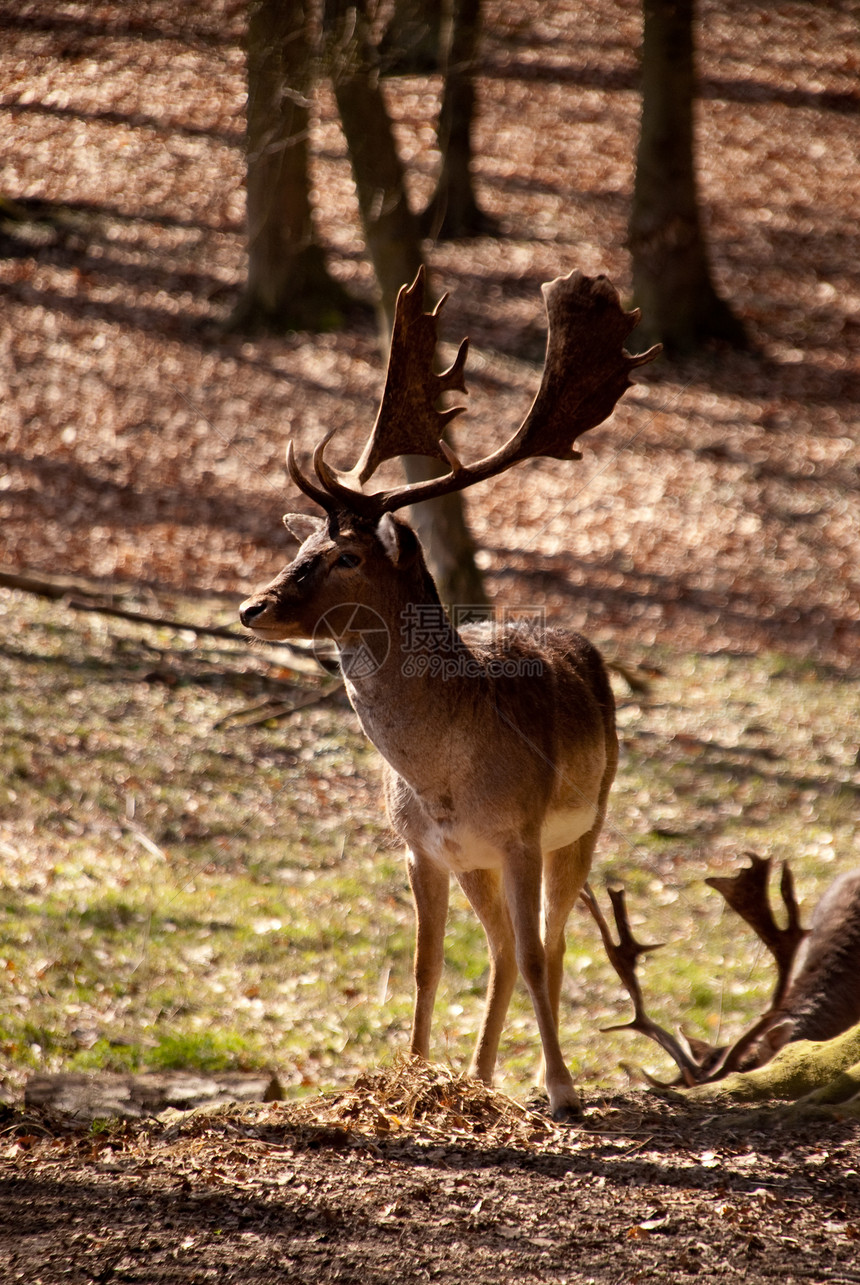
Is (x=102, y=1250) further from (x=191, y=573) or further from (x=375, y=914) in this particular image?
(x=191, y=573)

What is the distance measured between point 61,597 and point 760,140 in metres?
21.0

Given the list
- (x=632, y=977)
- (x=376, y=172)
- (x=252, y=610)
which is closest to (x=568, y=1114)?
(x=632, y=977)

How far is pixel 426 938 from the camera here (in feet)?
18.0

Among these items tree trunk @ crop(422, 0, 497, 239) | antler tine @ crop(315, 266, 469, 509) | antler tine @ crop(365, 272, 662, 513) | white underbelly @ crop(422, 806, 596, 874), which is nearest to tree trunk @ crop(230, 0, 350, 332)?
tree trunk @ crop(422, 0, 497, 239)

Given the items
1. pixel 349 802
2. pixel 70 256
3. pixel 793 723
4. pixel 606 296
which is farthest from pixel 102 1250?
pixel 70 256

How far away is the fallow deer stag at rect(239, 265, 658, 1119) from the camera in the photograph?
5.04m

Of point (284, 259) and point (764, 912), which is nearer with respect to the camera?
point (764, 912)

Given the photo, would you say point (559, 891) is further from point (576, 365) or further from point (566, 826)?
point (576, 365)

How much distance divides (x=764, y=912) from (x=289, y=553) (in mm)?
8371

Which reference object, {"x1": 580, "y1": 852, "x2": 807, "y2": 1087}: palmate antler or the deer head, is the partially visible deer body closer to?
{"x1": 580, "y1": 852, "x2": 807, "y2": 1087}: palmate antler

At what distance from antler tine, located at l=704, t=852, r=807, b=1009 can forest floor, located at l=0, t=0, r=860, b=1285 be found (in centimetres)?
135

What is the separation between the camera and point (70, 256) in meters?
19.7

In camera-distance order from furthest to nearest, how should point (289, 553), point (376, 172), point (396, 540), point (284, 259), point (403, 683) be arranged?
point (284, 259), point (289, 553), point (376, 172), point (403, 683), point (396, 540)

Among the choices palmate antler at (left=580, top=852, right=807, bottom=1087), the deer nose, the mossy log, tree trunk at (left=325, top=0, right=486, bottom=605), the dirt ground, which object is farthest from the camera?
tree trunk at (left=325, top=0, right=486, bottom=605)
